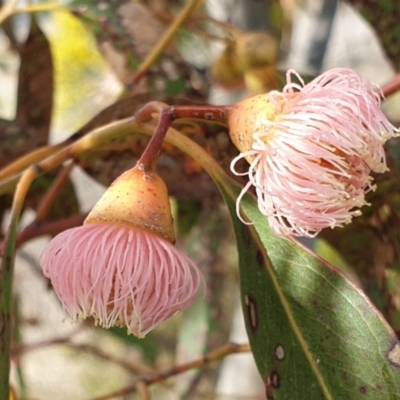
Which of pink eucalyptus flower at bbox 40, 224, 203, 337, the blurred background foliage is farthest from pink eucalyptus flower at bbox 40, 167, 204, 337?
the blurred background foliage

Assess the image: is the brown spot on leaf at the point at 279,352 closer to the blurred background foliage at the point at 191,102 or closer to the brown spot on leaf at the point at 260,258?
the brown spot on leaf at the point at 260,258

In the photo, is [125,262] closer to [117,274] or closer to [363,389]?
[117,274]

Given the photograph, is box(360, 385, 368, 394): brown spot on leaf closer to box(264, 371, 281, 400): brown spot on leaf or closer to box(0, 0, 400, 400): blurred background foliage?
box(264, 371, 281, 400): brown spot on leaf

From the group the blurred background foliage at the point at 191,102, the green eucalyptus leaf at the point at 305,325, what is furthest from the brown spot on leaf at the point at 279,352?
the blurred background foliage at the point at 191,102

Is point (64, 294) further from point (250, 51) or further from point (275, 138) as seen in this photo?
point (250, 51)

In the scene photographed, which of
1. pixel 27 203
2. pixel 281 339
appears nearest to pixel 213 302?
pixel 27 203

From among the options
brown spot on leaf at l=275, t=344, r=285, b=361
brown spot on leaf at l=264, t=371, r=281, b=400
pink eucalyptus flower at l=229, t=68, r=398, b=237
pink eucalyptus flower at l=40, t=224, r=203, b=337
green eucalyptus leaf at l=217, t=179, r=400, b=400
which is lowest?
brown spot on leaf at l=264, t=371, r=281, b=400

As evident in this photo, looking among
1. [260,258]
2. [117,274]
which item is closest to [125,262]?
[117,274]
